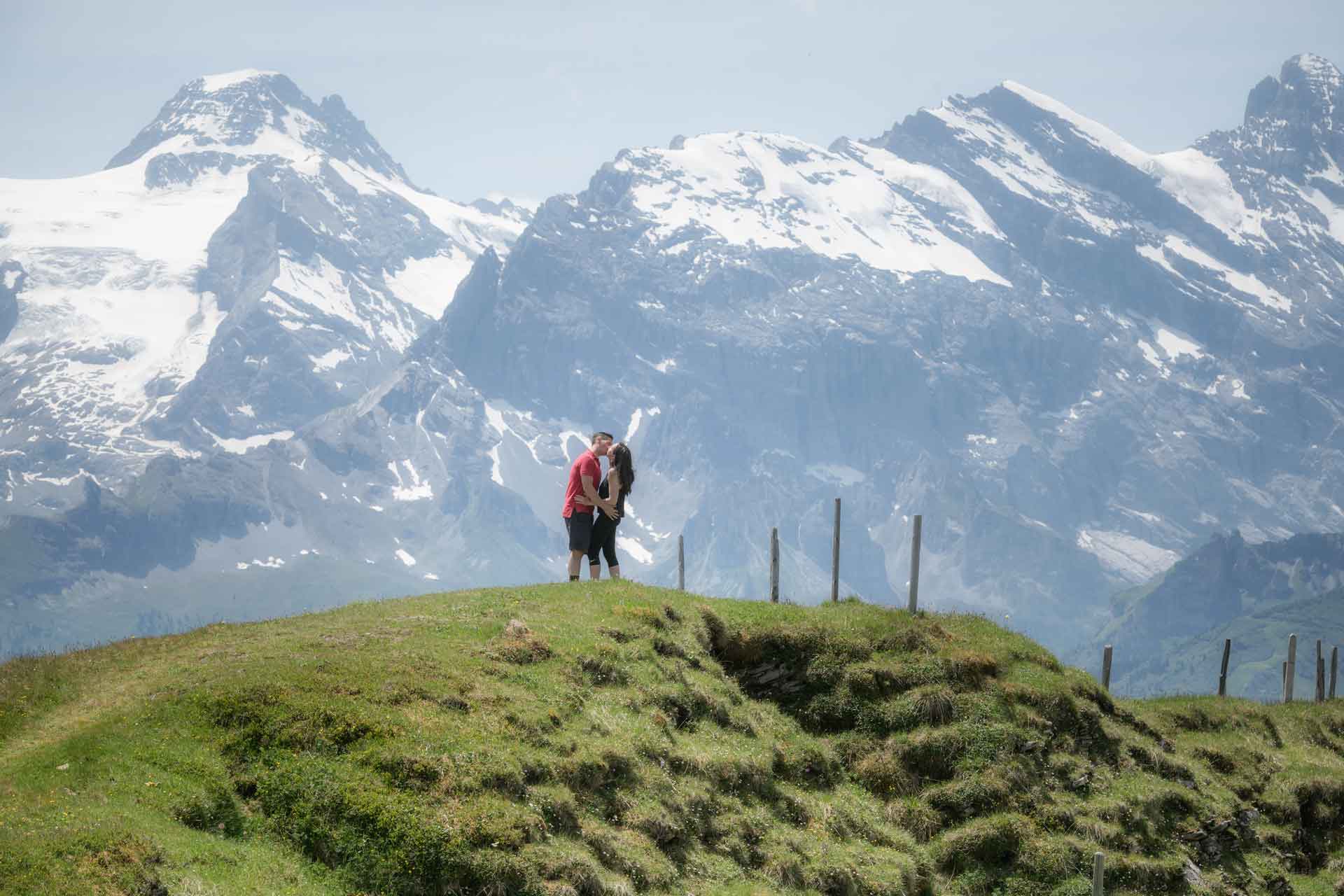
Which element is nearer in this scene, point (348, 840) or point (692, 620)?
point (348, 840)

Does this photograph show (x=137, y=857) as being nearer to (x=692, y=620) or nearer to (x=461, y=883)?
(x=461, y=883)

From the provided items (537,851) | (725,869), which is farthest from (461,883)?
(725,869)

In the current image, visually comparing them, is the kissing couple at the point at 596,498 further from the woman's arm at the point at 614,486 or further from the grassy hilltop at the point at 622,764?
the grassy hilltop at the point at 622,764

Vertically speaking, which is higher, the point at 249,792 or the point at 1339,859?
the point at 249,792

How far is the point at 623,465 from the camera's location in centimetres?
3966

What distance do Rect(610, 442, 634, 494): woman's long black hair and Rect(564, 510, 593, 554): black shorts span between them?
1.55m

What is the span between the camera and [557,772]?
26609 mm

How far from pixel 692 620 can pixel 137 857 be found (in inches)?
756

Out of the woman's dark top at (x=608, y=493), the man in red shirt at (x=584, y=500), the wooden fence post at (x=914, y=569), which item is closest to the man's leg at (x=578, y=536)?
the man in red shirt at (x=584, y=500)

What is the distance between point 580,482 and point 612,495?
1.20 metres

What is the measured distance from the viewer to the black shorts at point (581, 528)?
39844mm

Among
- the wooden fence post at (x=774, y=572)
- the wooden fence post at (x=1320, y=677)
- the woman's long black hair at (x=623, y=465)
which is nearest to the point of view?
the woman's long black hair at (x=623, y=465)

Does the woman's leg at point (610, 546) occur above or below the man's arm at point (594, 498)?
below

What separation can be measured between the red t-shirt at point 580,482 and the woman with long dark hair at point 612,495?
43cm
